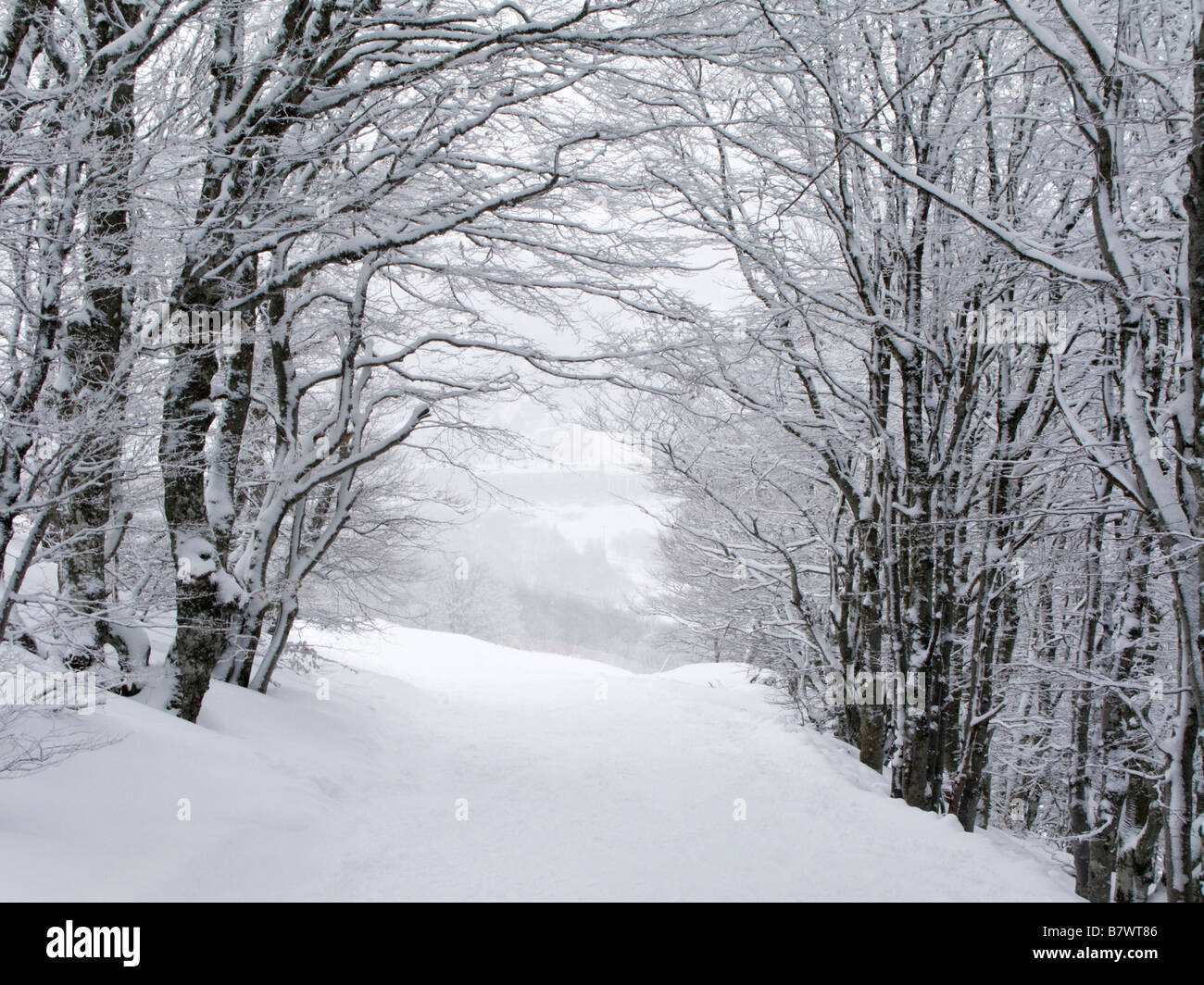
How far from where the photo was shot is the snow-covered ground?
12.5 feet

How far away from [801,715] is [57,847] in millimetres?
10116

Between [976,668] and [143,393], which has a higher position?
[143,393]

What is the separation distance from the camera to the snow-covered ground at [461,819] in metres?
3.80

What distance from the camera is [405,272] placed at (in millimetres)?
7973

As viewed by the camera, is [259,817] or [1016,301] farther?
[1016,301]

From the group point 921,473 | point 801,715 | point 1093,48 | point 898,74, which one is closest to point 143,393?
point 1093,48

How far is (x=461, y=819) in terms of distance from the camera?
5664mm
